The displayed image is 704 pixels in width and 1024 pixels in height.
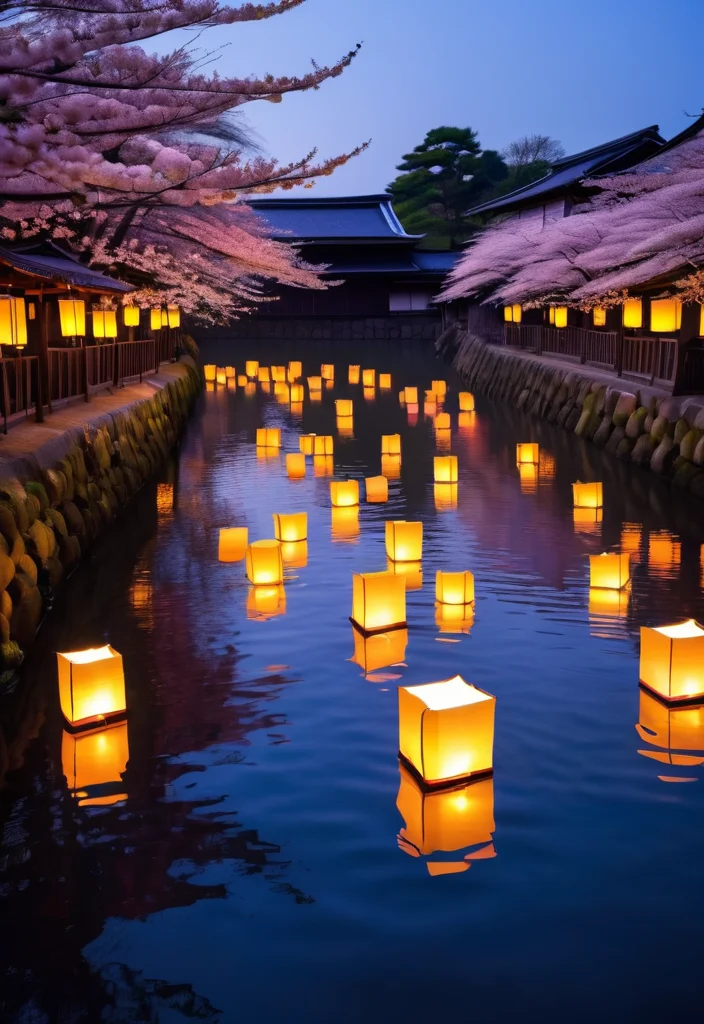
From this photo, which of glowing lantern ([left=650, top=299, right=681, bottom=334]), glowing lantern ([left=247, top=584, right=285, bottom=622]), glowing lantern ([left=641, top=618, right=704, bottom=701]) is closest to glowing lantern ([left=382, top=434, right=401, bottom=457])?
glowing lantern ([left=650, top=299, right=681, bottom=334])

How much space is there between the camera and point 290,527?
11703mm

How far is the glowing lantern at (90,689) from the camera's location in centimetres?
642

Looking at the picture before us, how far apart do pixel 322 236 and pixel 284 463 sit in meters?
36.7

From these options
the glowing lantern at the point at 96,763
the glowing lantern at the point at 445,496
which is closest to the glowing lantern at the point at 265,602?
the glowing lantern at the point at 96,763

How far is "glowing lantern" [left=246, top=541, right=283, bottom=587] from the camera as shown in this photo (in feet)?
32.1

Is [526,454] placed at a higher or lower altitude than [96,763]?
higher

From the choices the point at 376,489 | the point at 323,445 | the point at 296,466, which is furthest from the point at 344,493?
the point at 323,445

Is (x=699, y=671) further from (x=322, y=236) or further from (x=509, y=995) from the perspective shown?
(x=322, y=236)

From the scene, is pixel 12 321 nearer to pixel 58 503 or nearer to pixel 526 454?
pixel 58 503

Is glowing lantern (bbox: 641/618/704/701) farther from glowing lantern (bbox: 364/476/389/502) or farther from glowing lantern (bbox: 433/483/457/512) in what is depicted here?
glowing lantern (bbox: 364/476/389/502)

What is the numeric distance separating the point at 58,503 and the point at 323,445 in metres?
9.25

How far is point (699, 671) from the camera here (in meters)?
6.73

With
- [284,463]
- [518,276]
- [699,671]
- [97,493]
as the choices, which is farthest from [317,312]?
[699,671]

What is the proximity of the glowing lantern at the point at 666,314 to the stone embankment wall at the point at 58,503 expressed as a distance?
862 centimetres
